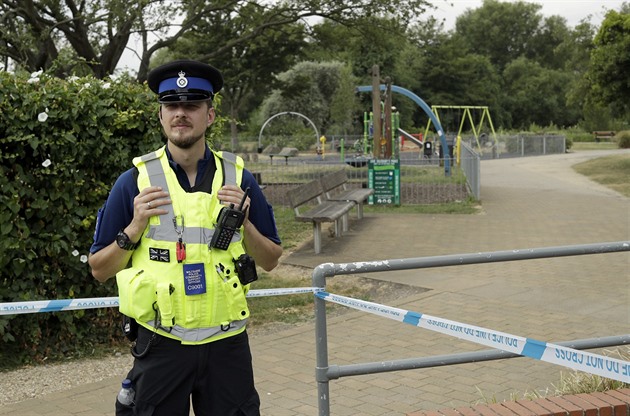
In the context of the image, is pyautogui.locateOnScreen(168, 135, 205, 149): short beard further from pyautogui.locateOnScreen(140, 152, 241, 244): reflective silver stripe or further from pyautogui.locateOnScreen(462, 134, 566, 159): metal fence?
pyautogui.locateOnScreen(462, 134, 566, 159): metal fence

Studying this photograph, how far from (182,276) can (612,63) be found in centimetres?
2410

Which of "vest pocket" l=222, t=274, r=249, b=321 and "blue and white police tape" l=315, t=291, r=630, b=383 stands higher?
"vest pocket" l=222, t=274, r=249, b=321

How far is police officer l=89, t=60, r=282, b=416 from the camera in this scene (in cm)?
293

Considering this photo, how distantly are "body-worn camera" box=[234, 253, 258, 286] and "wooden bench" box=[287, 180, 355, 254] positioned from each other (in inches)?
308

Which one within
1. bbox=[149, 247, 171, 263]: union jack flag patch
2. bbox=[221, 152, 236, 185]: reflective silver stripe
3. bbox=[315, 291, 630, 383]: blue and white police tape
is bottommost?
bbox=[315, 291, 630, 383]: blue and white police tape

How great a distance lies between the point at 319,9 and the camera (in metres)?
19.5

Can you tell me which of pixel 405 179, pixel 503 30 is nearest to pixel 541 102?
pixel 503 30

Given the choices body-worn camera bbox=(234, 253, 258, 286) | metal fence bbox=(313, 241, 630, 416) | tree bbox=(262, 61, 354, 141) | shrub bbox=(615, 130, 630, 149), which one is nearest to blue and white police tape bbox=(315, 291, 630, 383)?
metal fence bbox=(313, 241, 630, 416)

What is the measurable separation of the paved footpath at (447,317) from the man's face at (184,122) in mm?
2403

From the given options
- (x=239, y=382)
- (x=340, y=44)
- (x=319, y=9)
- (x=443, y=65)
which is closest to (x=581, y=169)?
(x=340, y=44)

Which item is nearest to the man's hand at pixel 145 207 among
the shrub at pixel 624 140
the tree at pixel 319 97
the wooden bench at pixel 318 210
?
the wooden bench at pixel 318 210

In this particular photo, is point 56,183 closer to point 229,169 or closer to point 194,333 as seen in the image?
point 229,169

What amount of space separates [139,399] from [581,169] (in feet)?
89.7

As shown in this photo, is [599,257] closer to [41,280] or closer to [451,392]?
[451,392]
